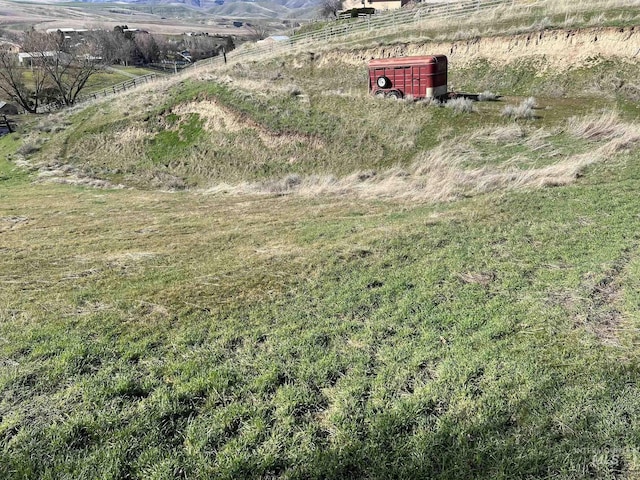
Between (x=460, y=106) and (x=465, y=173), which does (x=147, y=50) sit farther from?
(x=465, y=173)

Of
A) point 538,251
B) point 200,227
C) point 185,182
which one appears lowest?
point 185,182

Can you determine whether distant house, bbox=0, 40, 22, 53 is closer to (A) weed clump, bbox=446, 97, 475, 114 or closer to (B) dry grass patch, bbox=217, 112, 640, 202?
(B) dry grass patch, bbox=217, 112, 640, 202

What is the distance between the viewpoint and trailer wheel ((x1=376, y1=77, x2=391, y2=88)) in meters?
25.2

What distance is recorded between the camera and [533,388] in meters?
4.81

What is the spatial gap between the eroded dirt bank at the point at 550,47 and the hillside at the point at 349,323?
9.14 m

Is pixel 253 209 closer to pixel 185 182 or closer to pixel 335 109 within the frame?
pixel 185 182

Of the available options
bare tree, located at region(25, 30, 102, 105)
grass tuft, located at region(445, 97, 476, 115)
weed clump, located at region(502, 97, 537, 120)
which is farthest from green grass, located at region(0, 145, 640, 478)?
bare tree, located at region(25, 30, 102, 105)

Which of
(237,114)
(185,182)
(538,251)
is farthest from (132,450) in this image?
(237,114)

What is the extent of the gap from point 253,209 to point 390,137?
30.7 ft

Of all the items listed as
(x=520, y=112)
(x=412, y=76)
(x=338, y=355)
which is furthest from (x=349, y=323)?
(x=412, y=76)

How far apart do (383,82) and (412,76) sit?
1872mm

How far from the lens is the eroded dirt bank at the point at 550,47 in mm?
25547

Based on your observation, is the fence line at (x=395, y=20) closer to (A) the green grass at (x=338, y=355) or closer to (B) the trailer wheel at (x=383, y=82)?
(B) the trailer wheel at (x=383, y=82)

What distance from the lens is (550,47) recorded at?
28516 mm
